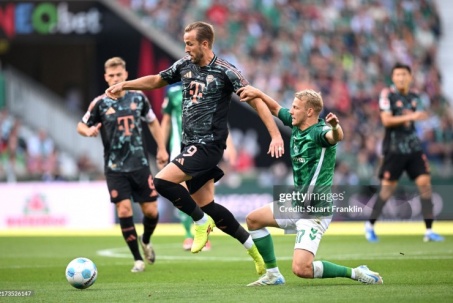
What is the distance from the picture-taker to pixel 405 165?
15.8 m

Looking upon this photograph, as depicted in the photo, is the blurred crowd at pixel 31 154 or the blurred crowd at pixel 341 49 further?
the blurred crowd at pixel 341 49

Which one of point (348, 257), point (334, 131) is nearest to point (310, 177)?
point (334, 131)

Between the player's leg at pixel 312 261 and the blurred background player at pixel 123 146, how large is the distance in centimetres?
322

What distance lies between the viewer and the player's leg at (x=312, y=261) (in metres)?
8.71

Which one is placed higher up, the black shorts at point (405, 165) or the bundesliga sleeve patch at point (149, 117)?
the bundesliga sleeve patch at point (149, 117)

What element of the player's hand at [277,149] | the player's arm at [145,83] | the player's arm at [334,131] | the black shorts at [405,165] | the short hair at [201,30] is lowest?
the black shorts at [405,165]

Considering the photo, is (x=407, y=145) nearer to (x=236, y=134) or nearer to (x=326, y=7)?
(x=236, y=134)

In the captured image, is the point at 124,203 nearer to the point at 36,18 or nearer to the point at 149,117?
the point at 149,117

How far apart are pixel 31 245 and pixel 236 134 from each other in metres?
9.84

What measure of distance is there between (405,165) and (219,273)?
18.7ft

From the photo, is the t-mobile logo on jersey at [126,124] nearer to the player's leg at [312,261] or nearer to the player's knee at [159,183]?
the player's knee at [159,183]

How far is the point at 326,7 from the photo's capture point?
1186 inches

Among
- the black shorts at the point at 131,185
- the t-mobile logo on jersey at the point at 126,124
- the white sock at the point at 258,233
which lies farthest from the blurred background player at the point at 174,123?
the white sock at the point at 258,233

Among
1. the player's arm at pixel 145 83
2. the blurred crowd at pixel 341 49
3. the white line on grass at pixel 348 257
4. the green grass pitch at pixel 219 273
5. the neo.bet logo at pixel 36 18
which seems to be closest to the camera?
the green grass pitch at pixel 219 273
